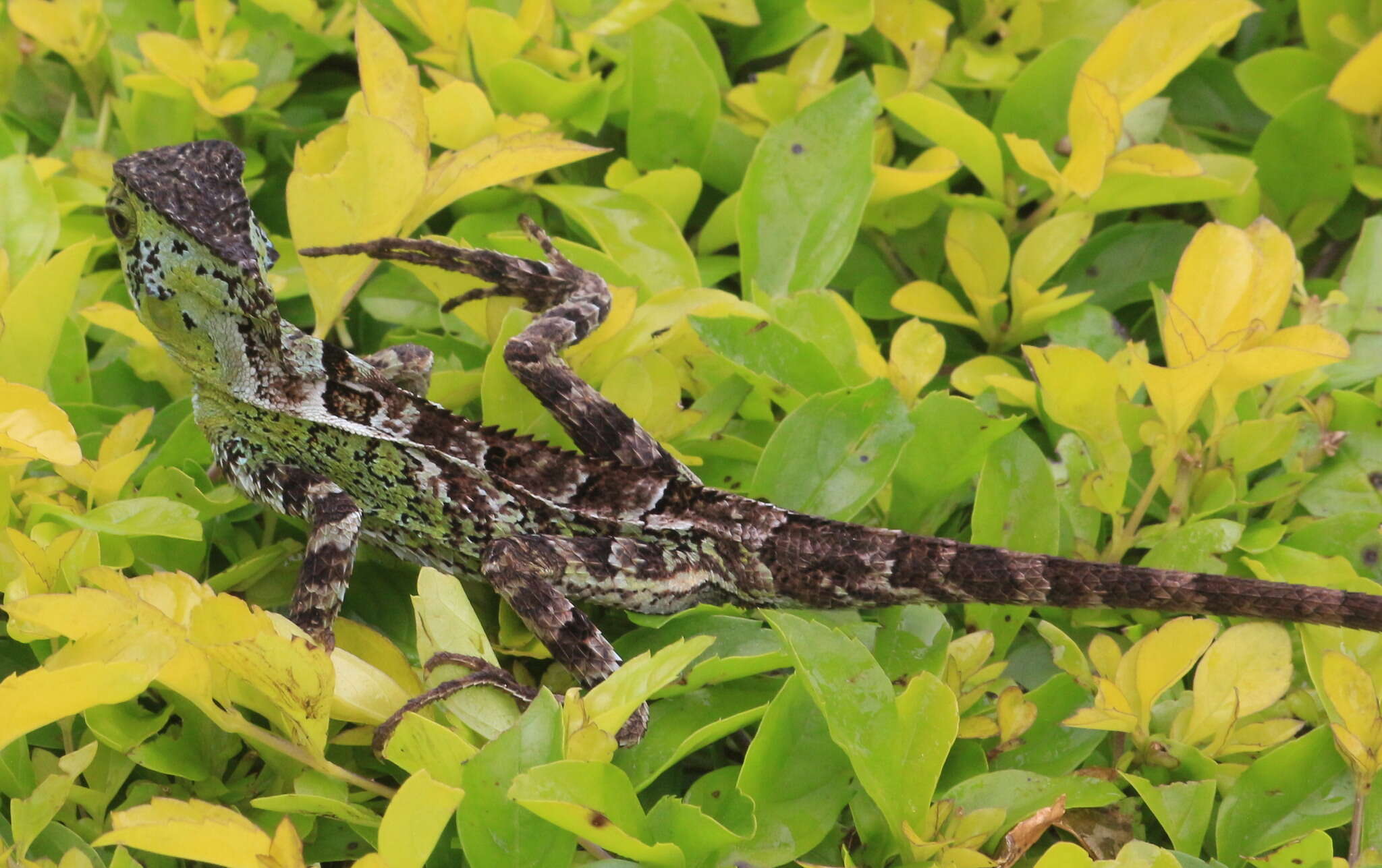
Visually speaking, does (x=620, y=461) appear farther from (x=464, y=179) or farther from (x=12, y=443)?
(x=12, y=443)

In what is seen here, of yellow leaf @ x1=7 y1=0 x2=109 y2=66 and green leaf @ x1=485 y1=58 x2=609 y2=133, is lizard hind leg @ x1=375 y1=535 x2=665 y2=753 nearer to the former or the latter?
green leaf @ x1=485 y1=58 x2=609 y2=133

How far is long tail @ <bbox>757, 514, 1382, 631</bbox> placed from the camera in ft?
7.51

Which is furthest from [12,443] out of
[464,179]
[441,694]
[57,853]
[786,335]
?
[786,335]

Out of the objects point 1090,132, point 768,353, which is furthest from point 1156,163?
point 768,353

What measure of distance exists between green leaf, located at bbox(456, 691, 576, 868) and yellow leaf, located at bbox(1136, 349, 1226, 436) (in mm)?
1354

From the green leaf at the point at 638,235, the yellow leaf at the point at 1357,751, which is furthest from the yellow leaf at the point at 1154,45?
the yellow leaf at the point at 1357,751

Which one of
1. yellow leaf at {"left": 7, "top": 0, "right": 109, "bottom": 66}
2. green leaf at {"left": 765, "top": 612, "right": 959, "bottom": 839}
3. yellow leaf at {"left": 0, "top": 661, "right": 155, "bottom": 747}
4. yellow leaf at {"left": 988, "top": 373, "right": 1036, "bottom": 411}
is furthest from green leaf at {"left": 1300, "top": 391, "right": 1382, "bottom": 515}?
yellow leaf at {"left": 7, "top": 0, "right": 109, "bottom": 66}

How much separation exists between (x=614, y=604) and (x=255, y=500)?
2.71 feet

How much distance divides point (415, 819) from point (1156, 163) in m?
2.16

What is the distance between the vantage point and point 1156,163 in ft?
9.16

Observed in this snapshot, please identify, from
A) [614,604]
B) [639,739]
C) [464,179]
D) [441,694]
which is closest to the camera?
[441,694]

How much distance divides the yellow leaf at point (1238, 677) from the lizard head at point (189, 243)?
2.13 metres

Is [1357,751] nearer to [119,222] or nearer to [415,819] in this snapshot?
[415,819]

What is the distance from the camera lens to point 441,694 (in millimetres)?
1997
